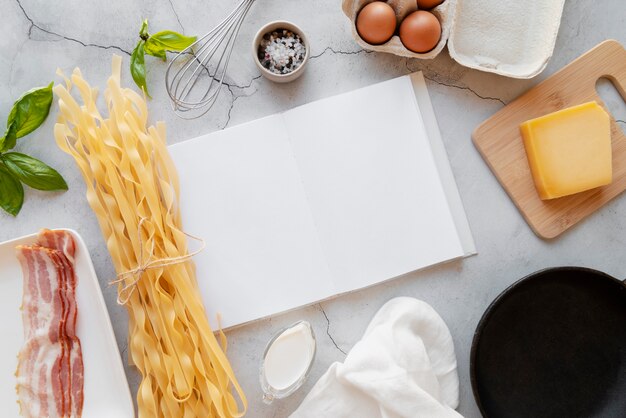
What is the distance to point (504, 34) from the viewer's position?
3.27 ft

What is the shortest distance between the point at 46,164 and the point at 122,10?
305 mm

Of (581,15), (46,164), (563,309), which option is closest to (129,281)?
(46,164)

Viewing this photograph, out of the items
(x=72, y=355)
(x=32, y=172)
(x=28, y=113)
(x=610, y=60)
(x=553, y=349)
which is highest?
(x=28, y=113)

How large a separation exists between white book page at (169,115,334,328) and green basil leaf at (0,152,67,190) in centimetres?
21

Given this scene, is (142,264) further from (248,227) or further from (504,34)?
(504,34)

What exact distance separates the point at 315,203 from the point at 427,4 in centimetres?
38

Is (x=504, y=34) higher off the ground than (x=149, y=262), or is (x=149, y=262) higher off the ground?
(x=504, y=34)

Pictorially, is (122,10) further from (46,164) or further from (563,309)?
(563,309)

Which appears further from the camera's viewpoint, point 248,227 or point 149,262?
point 248,227

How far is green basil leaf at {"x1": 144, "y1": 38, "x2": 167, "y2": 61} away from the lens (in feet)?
3.32

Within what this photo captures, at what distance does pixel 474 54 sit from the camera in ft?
3.29

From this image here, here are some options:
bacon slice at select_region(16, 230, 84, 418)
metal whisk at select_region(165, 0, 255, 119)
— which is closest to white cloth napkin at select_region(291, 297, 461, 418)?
bacon slice at select_region(16, 230, 84, 418)

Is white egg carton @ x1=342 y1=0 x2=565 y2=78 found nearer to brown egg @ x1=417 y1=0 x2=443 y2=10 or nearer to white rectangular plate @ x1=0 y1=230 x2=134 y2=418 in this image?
brown egg @ x1=417 y1=0 x2=443 y2=10

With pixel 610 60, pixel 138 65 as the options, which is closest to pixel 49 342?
pixel 138 65
